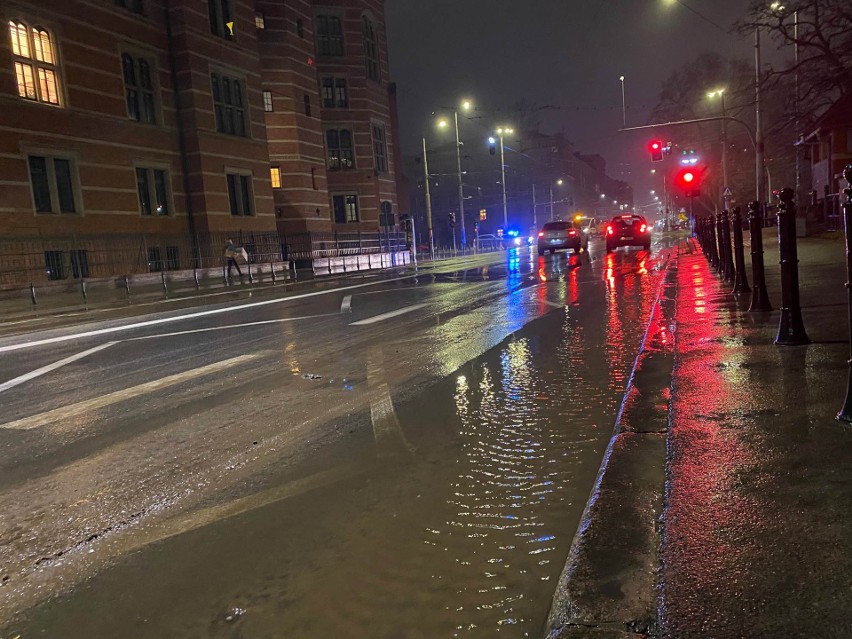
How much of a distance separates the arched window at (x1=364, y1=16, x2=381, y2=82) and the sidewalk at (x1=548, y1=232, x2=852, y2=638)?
4693cm

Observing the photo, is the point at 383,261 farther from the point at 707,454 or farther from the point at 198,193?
the point at 707,454

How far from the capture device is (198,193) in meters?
30.1

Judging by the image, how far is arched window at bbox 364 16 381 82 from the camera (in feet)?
152

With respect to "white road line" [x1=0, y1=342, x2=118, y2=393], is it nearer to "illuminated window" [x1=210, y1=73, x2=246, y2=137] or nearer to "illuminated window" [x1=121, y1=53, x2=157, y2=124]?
"illuminated window" [x1=121, y1=53, x2=157, y2=124]

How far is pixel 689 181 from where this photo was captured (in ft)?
79.0

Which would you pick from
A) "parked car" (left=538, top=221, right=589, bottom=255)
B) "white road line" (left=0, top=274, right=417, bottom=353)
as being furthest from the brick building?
"parked car" (left=538, top=221, right=589, bottom=255)

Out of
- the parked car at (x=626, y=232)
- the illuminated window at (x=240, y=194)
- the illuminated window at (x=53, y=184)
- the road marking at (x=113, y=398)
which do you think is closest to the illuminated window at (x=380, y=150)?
the illuminated window at (x=240, y=194)

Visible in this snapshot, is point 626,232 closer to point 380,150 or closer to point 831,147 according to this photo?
point 831,147

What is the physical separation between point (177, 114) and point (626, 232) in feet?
74.0

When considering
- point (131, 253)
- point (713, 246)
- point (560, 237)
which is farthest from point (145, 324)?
point (560, 237)

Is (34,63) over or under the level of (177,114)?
over

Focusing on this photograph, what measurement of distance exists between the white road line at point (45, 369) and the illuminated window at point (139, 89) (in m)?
22.3

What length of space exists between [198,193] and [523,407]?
2865 cm

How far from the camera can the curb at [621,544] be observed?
207 cm
